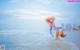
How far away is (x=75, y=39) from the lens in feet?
6.11

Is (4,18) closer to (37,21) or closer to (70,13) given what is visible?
(37,21)

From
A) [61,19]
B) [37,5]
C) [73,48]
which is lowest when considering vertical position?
[73,48]

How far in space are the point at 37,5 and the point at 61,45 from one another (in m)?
0.40

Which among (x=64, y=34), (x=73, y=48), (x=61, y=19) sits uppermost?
(x=61, y=19)

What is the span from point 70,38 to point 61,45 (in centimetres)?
10

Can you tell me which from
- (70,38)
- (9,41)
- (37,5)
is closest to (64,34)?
(70,38)

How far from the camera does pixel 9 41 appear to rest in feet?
6.12

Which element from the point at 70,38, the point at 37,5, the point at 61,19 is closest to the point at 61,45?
the point at 70,38

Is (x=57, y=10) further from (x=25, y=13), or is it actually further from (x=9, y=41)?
(x=9, y=41)

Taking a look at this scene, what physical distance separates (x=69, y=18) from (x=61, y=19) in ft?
0.23

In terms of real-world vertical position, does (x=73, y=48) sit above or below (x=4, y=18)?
below

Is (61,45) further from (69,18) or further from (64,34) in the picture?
(69,18)

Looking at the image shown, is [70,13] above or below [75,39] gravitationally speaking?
above

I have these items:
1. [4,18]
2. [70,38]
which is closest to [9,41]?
[4,18]
